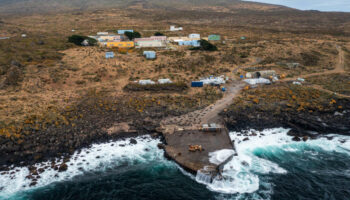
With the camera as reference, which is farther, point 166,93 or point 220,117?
point 166,93

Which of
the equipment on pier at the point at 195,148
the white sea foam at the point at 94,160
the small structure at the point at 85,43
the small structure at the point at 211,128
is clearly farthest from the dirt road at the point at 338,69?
the small structure at the point at 85,43

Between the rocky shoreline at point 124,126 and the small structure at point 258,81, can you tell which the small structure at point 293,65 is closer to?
the small structure at point 258,81

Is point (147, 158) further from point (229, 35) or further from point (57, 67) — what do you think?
point (229, 35)

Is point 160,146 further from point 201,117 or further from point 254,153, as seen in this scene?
point 254,153

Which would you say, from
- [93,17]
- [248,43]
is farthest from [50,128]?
[93,17]

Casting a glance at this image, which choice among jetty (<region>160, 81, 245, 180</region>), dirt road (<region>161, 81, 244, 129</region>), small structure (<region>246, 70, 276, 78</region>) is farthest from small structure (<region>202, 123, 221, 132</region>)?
small structure (<region>246, 70, 276, 78</region>)

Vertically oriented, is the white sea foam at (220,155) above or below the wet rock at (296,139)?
above

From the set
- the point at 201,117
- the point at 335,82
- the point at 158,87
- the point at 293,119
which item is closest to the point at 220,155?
the point at 201,117
